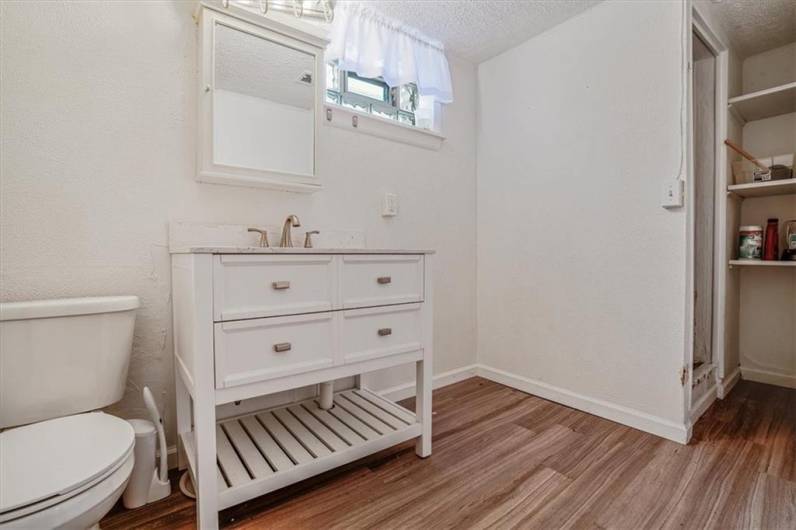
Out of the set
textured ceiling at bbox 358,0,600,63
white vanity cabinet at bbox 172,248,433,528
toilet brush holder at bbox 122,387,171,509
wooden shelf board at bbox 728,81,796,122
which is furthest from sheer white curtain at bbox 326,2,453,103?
toilet brush holder at bbox 122,387,171,509

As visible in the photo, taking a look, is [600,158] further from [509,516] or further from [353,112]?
[509,516]

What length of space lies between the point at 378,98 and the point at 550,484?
2.05 m

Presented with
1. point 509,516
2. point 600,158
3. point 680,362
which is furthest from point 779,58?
point 509,516

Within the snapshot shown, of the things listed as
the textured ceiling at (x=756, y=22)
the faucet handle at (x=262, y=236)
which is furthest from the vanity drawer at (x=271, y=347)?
the textured ceiling at (x=756, y=22)

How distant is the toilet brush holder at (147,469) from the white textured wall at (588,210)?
184 centimetres

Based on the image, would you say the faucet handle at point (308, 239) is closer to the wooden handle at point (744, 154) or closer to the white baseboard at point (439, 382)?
the white baseboard at point (439, 382)

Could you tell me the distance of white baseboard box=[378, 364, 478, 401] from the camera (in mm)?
2104

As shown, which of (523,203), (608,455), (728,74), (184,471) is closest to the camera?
(184,471)

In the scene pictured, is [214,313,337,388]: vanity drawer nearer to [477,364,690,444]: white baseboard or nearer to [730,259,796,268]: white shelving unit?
[477,364,690,444]: white baseboard

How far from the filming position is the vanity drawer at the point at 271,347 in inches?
43.3

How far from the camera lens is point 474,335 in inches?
99.8

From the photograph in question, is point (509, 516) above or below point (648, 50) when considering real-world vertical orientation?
below

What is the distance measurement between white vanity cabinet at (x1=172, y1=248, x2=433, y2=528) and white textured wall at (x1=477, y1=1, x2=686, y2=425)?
951mm

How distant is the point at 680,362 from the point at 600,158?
3.37 feet
